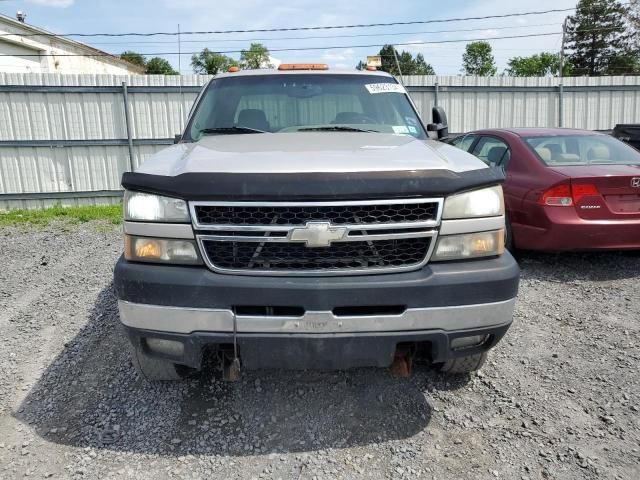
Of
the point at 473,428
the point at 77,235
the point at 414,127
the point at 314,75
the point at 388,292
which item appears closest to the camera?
the point at 388,292

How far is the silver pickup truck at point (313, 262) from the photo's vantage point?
2191mm

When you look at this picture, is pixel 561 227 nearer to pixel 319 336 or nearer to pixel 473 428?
pixel 473 428

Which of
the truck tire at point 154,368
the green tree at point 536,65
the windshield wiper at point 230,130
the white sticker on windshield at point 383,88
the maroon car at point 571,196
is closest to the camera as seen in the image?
the truck tire at point 154,368

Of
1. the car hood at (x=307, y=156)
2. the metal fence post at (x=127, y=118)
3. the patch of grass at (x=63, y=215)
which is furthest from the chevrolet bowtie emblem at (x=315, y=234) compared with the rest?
the metal fence post at (x=127, y=118)

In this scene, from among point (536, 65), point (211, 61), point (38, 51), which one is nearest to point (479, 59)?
point (536, 65)

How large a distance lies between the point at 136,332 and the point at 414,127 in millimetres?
2461

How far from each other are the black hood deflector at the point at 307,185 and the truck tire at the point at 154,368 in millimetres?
992

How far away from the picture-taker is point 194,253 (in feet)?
7.44

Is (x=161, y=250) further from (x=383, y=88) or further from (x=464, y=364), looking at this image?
(x=383, y=88)

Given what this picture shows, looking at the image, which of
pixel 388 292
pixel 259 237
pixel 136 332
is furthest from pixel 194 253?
pixel 388 292

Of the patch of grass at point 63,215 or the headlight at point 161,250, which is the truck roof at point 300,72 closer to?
the headlight at point 161,250

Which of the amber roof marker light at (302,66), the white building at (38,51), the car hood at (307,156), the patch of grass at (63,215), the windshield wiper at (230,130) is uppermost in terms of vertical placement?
the white building at (38,51)

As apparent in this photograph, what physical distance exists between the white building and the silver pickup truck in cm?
2621

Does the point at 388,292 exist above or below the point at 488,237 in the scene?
below
